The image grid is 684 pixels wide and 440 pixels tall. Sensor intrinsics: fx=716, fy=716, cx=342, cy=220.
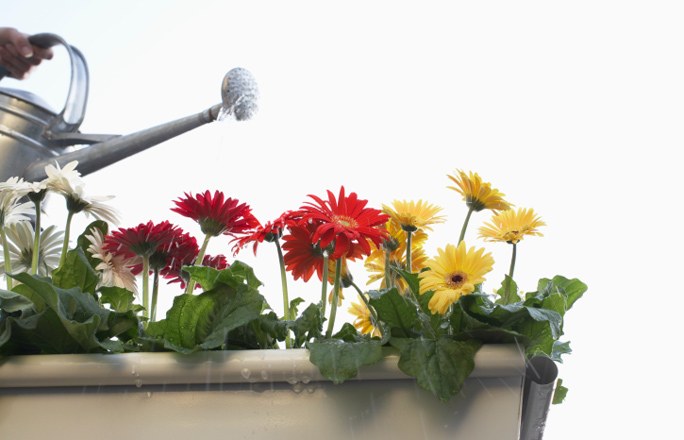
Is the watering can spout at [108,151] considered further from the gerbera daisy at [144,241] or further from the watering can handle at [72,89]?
the gerbera daisy at [144,241]

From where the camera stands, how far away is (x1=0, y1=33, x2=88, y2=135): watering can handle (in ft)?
3.26

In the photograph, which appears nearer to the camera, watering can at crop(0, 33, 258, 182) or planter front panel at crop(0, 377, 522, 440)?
planter front panel at crop(0, 377, 522, 440)

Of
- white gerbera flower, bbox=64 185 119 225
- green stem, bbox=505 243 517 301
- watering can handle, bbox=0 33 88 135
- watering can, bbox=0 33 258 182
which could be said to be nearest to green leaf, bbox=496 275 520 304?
green stem, bbox=505 243 517 301

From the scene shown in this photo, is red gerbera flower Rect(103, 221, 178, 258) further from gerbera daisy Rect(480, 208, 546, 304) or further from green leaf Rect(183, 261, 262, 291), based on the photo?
gerbera daisy Rect(480, 208, 546, 304)

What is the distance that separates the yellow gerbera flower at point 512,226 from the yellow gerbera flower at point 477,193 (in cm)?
2

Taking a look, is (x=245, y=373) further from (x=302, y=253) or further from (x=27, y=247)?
(x=27, y=247)

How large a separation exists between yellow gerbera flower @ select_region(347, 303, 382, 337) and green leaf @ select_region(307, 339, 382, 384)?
103mm

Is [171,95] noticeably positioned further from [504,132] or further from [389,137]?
[504,132]

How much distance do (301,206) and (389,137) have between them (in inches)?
46.7

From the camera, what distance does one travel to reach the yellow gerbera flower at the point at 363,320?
1.37 ft

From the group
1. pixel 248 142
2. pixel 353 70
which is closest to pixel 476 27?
pixel 353 70

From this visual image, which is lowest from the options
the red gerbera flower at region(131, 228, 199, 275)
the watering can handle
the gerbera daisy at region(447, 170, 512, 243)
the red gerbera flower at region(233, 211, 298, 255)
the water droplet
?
the water droplet

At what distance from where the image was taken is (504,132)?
1.49 metres

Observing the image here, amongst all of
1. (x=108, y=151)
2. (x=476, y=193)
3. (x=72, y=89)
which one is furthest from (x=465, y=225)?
(x=72, y=89)
